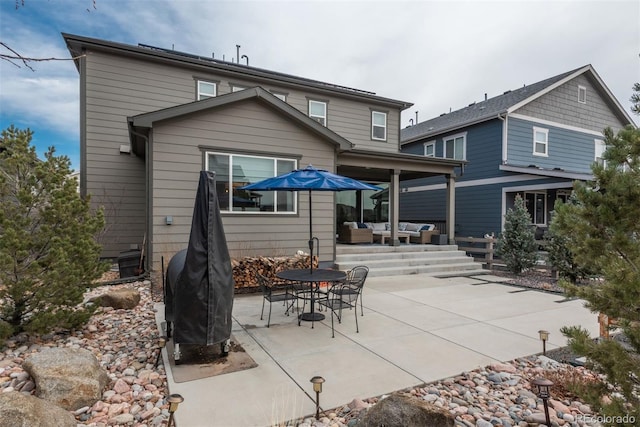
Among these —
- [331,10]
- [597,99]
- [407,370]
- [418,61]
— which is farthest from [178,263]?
[597,99]

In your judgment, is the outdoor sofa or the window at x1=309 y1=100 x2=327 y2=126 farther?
the window at x1=309 y1=100 x2=327 y2=126

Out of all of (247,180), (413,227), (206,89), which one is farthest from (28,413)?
(413,227)

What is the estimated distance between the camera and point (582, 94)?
15.6 m

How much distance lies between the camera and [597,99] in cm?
1614

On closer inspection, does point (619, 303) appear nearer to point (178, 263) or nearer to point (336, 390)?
point (336, 390)

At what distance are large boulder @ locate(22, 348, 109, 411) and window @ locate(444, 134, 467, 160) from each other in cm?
1508

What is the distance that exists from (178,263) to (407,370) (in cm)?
270

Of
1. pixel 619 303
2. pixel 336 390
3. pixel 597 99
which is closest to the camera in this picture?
pixel 619 303

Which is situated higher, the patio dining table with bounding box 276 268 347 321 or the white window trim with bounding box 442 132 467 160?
the white window trim with bounding box 442 132 467 160

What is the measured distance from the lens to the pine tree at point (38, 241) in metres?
3.69

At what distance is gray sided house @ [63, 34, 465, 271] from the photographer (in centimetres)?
736

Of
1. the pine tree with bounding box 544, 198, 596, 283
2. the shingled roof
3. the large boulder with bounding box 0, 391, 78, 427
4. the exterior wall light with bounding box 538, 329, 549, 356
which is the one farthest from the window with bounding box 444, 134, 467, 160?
the large boulder with bounding box 0, 391, 78, 427

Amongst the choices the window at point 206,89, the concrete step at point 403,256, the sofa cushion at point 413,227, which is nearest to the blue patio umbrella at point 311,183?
the concrete step at point 403,256

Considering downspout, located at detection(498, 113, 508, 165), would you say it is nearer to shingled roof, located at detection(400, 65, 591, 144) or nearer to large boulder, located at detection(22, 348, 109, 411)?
shingled roof, located at detection(400, 65, 591, 144)
